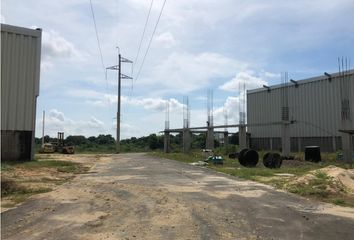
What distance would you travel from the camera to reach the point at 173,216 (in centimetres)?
1028

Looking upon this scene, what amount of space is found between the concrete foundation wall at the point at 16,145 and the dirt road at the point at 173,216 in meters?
15.1

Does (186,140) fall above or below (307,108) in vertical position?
below

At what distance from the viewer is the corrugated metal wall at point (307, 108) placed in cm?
4956

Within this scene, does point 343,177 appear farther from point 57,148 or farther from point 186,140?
point 57,148

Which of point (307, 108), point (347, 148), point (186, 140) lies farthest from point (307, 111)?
point (347, 148)

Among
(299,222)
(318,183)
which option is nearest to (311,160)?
(318,183)

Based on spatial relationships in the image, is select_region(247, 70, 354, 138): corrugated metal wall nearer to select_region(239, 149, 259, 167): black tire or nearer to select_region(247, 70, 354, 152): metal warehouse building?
select_region(247, 70, 354, 152): metal warehouse building

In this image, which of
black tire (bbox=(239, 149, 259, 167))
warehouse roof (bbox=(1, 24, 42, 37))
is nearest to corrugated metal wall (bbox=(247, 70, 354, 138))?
black tire (bbox=(239, 149, 259, 167))

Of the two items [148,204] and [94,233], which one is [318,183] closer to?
[148,204]

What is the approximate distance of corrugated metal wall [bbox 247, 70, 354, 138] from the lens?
4956 centimetres

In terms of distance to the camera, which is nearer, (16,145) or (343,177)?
(343,177)

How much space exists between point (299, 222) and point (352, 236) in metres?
1.50

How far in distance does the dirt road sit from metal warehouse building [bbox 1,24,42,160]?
15.2m

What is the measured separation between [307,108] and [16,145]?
36.8 m
